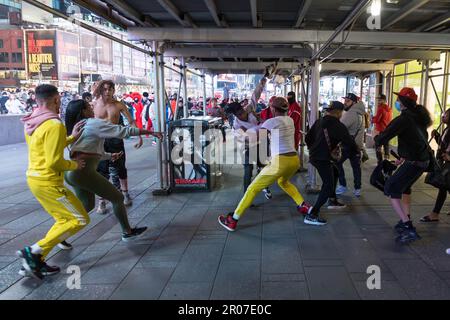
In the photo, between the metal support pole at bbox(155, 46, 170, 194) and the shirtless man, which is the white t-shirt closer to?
the shirtless man

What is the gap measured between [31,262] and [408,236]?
12.6ft

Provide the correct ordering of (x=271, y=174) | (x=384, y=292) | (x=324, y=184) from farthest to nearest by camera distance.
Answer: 1. (x=324, y=184)
2. (x=271, y=174)
3. (x=384, y=292)

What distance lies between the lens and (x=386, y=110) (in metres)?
8.79

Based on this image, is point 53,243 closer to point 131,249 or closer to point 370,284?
point 131,249

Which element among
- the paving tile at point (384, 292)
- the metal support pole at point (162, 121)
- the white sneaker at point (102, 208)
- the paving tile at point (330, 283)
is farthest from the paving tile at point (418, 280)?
the metal support pole at point (162, 121)

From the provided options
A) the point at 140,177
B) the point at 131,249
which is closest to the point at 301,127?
the point at 140,177

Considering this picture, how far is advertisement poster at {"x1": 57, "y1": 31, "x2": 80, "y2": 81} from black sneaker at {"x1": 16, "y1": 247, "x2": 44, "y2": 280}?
29.2 m

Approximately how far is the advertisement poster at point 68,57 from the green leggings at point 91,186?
2849cm

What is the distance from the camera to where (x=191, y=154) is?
660 centimetres

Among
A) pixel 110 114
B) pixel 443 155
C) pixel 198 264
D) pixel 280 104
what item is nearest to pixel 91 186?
pixel 198 264

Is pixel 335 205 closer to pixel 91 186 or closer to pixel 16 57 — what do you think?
pixel 91 186

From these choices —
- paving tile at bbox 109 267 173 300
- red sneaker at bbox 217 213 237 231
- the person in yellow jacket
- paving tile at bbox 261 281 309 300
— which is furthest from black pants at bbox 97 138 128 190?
paving tile at bbox 261 281 309 300
